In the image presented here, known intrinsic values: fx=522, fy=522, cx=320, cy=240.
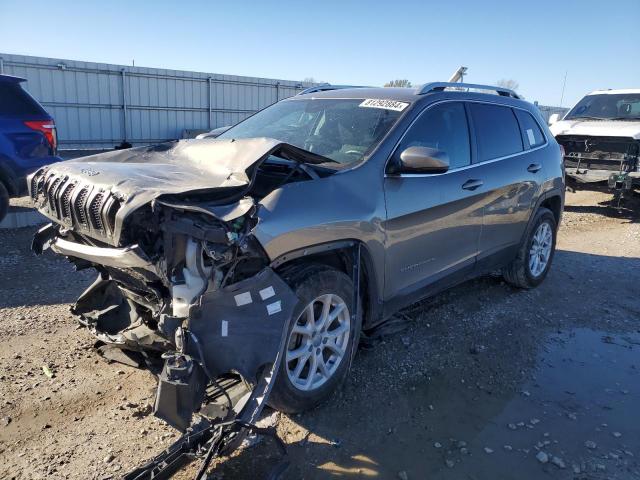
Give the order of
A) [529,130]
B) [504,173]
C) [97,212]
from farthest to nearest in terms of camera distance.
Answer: [529,130]
[504,173]
[97,212]

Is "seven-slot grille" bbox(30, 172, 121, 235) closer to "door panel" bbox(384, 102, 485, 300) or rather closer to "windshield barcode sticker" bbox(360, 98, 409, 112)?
"door panel" bbox(384, 102, 485, 300)

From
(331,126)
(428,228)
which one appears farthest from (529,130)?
(331,126)

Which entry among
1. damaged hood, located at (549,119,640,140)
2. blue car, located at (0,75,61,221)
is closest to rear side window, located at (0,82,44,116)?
blue car, located at (0,75,61,221)

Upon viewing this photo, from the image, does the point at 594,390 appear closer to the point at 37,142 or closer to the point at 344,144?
the point at 344,144

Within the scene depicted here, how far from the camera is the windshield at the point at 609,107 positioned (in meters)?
10.8

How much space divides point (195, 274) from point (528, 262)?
414 cm

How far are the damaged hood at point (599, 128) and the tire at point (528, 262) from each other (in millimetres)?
5472

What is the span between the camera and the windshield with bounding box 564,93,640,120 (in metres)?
10.8

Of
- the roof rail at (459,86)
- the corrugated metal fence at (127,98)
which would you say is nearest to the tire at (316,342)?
the roof rail at (459,86)

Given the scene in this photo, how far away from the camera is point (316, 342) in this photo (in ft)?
10.4

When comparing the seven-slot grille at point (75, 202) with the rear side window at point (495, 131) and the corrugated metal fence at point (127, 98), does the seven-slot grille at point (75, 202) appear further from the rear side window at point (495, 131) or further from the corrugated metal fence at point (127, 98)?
the corrugated metal fence at point (127, 98)

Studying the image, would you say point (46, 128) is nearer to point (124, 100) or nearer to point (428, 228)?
point (428, 228)

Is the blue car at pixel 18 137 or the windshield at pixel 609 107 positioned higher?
the windshield at pixel 609 107

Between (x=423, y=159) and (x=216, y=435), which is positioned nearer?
(x=216, y=435)
